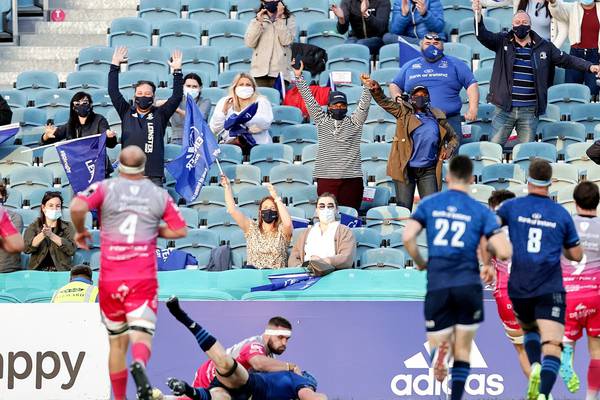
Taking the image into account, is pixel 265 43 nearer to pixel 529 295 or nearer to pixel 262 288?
pixel 262 288

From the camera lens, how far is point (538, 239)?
44.3 ft

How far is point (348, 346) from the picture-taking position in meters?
16.2

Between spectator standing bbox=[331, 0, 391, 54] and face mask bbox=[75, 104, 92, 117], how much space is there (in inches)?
145

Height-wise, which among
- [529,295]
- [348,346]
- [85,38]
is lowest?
[348,346]

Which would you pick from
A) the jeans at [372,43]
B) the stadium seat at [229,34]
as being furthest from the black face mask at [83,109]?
the jeans at [372,43]

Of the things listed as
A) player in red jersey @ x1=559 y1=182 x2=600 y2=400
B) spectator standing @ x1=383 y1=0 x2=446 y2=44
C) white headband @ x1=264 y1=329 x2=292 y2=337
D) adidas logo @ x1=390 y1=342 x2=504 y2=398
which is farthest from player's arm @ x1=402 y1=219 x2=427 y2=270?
spectator standing @ x1=383 y1=0 x2=446 y2=44

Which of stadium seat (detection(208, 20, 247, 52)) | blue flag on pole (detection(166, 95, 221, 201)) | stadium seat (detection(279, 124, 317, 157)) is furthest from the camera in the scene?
stadium seat (detection(208, 20, 247, 52))

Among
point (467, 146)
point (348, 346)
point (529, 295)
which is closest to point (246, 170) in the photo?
point (467, 146)

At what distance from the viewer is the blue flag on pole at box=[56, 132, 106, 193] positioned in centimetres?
1980

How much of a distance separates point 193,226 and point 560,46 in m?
5.58

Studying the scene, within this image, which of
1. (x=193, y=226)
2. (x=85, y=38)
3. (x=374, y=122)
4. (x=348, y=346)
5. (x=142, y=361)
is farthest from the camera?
(x=85, y=38)

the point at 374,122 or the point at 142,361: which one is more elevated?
the point at 374,122

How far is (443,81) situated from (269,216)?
3308mm

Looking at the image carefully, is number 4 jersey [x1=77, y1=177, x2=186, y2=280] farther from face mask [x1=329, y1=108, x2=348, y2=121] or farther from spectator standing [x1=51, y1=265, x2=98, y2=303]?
face mask [x1=329, y1=108, x2=348, y2=121]
